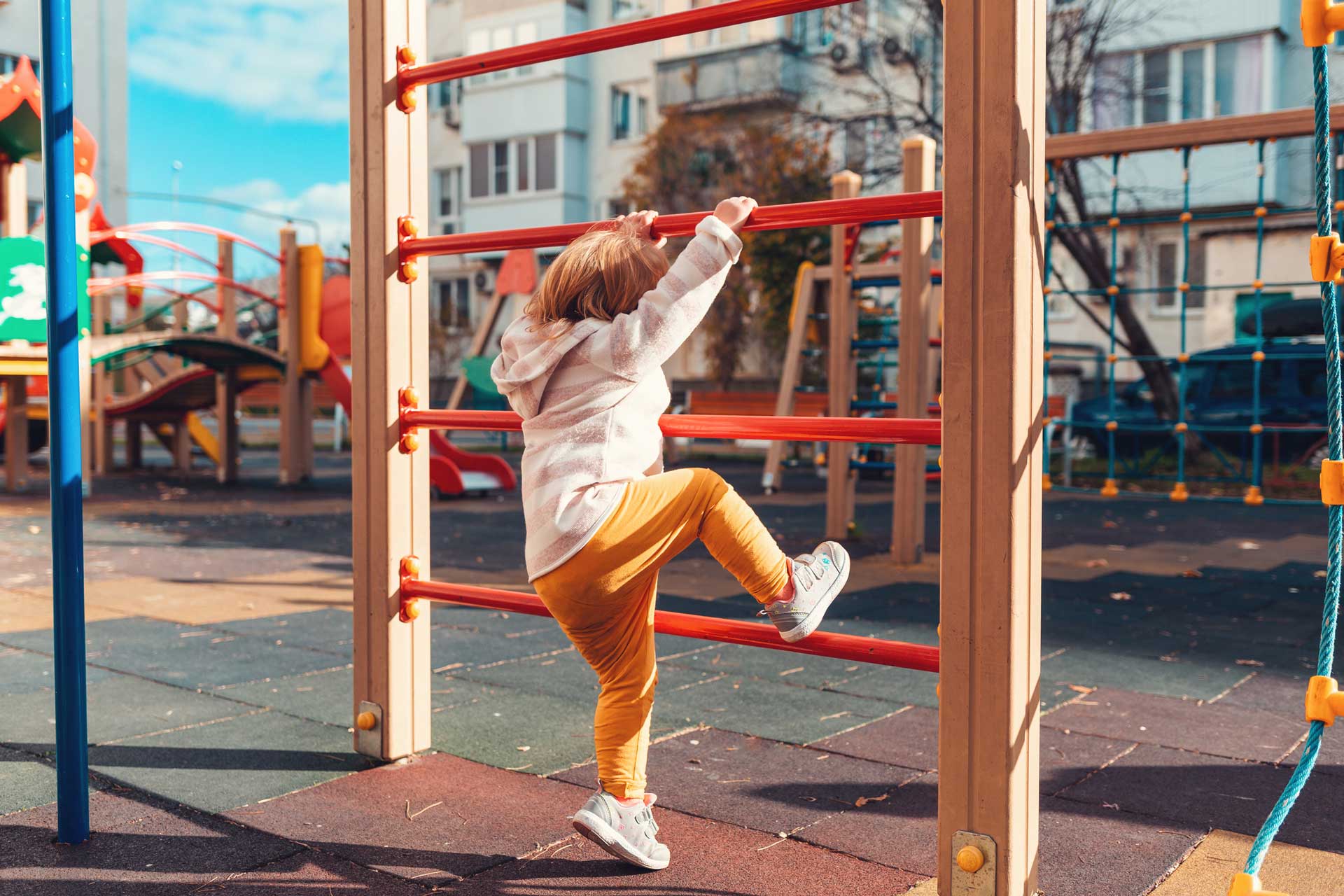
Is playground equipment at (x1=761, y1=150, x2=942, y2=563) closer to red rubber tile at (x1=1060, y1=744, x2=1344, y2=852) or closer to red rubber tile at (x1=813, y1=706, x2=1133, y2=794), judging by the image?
red rubber tile at (x1=813, y1=706, x2=1133, y2=794)

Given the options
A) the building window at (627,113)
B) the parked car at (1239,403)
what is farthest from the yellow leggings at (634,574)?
the building window at (627,113)

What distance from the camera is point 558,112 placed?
2795cm

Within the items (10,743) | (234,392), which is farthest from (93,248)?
(10,743)

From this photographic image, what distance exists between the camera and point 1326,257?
173cm

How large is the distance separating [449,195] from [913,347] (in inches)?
1049

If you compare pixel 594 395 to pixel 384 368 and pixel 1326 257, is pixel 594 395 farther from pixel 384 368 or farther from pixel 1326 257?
pixel 1326 257

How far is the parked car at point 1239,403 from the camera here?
37.1 feet

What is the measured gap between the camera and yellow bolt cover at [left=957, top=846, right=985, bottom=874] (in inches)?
74.4

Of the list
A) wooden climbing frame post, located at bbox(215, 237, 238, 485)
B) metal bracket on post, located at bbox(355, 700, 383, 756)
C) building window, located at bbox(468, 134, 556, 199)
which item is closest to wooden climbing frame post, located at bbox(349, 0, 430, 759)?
metal bracket on post, located at bbox(355, 700, 383, 756)

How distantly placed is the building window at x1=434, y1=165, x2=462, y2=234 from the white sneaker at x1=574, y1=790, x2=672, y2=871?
2976cm

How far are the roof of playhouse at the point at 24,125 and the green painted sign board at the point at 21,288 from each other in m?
1.29

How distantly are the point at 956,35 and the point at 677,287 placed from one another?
59cm

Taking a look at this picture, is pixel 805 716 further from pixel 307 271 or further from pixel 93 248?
pixel 93 248

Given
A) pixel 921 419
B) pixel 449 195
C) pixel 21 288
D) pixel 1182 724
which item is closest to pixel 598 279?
pixel 921 419
